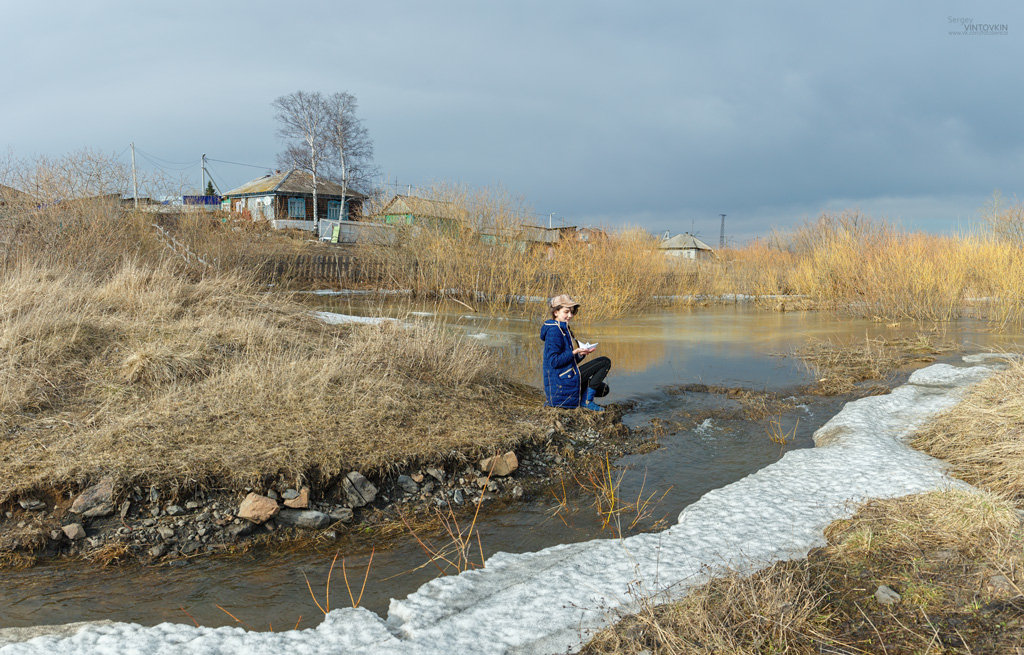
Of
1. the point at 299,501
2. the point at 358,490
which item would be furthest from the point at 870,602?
the point at 299,501

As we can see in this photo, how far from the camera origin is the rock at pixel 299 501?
4.33 m

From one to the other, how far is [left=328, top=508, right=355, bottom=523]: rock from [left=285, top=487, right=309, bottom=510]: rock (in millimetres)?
189

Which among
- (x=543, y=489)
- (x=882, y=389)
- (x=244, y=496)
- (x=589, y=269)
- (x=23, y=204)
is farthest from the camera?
(x=589, y=269)

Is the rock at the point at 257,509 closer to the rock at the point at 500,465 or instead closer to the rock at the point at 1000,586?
the rock at the point at 500,465

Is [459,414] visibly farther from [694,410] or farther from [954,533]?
[954,533]

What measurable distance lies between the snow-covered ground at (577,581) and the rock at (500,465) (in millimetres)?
1325

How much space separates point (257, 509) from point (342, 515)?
549mm

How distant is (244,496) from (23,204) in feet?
36.9

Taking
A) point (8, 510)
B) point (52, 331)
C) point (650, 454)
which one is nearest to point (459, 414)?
point (650, 454)

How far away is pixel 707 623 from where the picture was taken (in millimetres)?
2549

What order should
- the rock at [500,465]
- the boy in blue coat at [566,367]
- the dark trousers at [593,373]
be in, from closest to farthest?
the rock at [500,465] < the boy in blue coat at [566,367] < the dark trousers at [593,373]

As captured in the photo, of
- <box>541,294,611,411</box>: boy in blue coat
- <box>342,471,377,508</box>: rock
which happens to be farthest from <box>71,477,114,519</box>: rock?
<box>541,294,611,411</box>: boy in blue coat

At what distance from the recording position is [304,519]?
13.9ft

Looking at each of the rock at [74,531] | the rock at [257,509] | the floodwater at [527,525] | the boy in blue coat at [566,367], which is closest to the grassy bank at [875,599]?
the floodwater at [527,525]
